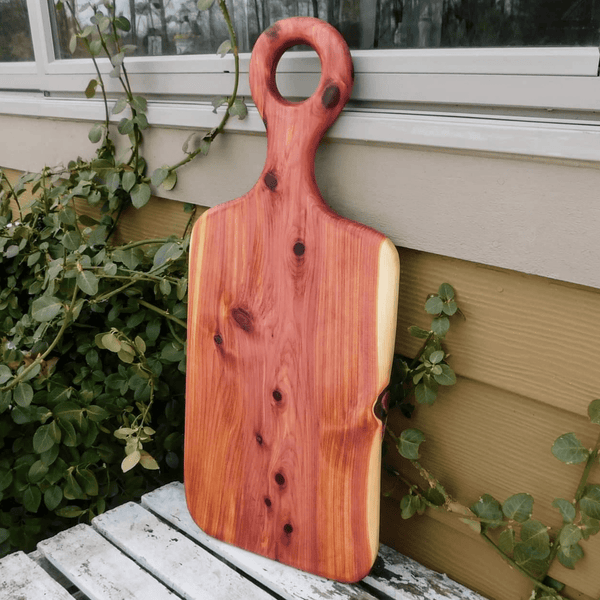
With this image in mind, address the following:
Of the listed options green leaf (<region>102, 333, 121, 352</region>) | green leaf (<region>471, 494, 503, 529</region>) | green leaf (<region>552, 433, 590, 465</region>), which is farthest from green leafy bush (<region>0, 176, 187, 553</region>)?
green leaf (<region>552, 433, 590, 465</region>)

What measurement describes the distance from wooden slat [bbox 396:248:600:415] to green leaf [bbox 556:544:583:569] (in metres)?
0.23

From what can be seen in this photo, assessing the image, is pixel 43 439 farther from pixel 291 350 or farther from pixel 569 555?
pixel 569 555

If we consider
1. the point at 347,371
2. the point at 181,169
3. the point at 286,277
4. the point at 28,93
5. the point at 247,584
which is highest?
the point at 28,93

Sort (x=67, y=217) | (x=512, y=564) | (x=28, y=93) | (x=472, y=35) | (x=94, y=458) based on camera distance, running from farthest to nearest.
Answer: (x=28, y=93), (x=67, y=217), (x=94, y=458), (x=512, y=564), (x=472, y=35)

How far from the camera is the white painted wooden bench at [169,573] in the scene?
3.56ft

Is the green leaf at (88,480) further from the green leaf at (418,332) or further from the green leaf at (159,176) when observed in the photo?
the green leaf at (418,332)

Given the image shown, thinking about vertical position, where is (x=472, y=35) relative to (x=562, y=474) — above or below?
above

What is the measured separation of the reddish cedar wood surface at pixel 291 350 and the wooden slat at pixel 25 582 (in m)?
0.30

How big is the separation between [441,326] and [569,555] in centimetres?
44

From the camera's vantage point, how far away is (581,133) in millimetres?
849

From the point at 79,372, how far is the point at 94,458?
22 centimetres

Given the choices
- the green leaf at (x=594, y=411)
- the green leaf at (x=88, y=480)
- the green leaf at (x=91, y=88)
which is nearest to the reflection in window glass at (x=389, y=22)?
the green leaf at (x=91, y=88)

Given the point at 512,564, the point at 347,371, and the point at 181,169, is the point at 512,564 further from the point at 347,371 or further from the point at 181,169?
the point at 181,169

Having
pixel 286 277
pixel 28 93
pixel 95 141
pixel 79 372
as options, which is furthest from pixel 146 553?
pixel 28 93
